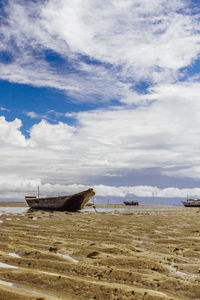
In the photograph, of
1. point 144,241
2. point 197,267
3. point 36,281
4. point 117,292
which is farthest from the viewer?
point 144,241

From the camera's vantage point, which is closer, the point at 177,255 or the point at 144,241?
the point at 177,255

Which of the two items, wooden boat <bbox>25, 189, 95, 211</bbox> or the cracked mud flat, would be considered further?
wooden boat <bbox>25, 189, 95, 211</bbox>

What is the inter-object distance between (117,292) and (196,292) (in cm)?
133

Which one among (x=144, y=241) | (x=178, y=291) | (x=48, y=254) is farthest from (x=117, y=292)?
(x=144, y=241)

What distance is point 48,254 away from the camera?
7.56 m

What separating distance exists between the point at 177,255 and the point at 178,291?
3.32 metres

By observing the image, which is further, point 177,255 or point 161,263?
point 177,255

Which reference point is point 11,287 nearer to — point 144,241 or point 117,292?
point 117,292

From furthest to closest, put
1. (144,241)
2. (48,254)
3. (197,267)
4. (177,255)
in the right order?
1. (144,241)
2. (177,255)
3. (48,254)
4. (197,267)

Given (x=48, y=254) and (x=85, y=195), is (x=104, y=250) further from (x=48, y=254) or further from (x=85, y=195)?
(x=85, y=195)

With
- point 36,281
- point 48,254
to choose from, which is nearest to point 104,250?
point 48,254

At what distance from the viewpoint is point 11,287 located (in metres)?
4.95

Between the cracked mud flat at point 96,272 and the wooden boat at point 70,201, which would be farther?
the wooden boat at point 70,201

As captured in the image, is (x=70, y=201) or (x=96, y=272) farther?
(x=70, y=201)
